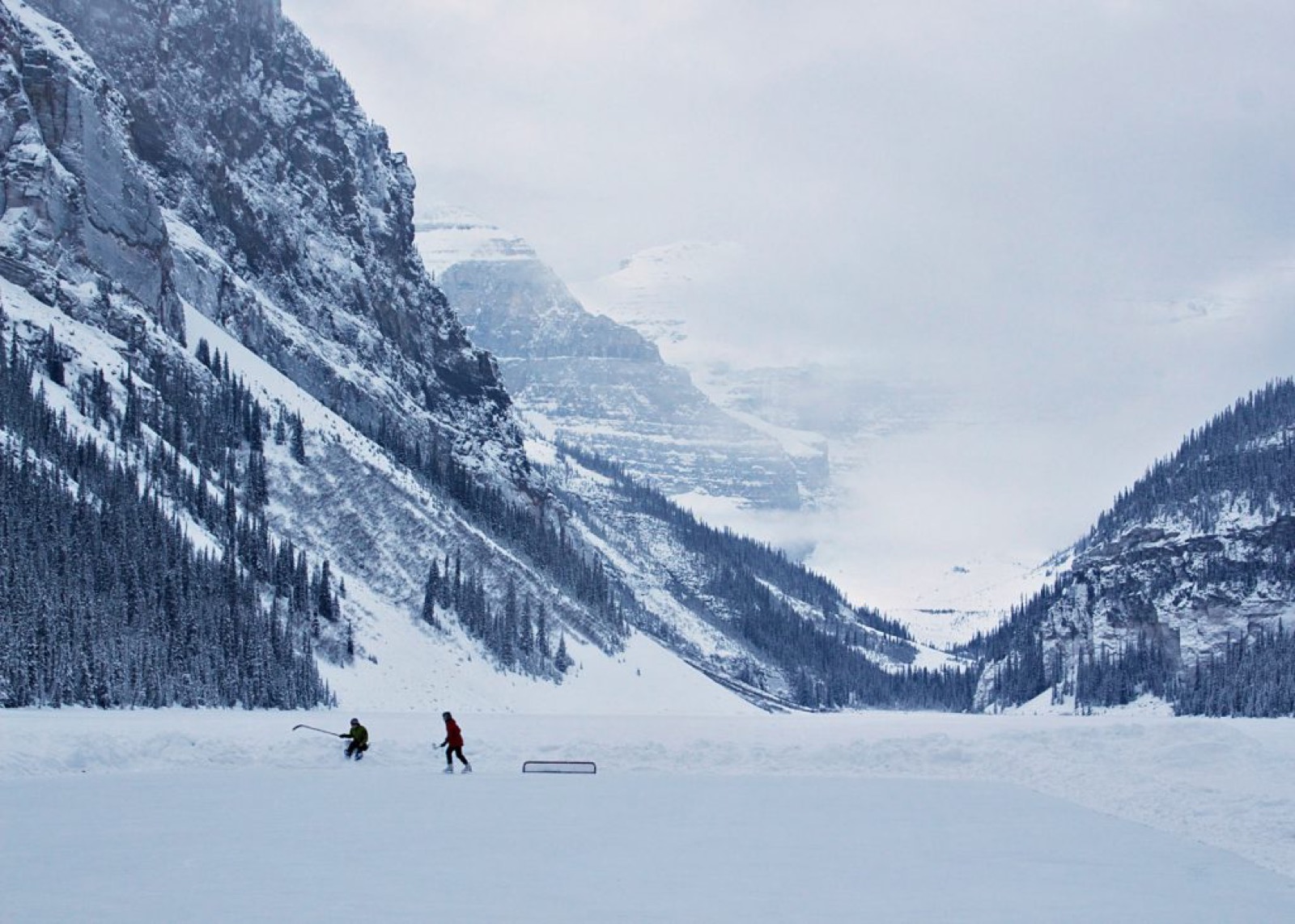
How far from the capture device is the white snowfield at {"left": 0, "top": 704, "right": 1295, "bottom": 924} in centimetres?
2797

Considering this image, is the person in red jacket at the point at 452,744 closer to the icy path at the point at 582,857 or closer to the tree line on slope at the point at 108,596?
the icy path at the point at 582,857

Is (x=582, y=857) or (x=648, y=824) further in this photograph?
(x=648, y=824)

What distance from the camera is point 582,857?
33.3 m

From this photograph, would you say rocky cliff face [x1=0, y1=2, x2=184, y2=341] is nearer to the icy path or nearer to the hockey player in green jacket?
the hockey player in green jacket

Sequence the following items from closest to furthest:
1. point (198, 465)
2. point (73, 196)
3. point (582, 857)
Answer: point (582, 857)
point (198, 465)
point (73, 196)

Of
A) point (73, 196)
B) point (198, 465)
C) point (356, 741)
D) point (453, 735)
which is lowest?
point (356, 741)

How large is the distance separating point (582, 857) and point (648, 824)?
19.8 ft

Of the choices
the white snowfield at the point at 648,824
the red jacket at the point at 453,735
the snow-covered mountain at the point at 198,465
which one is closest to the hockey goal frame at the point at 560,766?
the white snowfield at the point at 648,824

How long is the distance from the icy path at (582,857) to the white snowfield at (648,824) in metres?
0.12

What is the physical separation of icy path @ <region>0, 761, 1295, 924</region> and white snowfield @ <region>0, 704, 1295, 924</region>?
12 centimetres

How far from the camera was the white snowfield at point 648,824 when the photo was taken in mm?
27969

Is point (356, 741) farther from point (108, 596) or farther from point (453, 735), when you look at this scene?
point (108, 596)

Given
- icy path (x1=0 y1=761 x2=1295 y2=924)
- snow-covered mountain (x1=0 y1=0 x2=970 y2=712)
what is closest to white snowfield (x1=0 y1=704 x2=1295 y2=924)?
icy path (x1=0 y1=761 x2=1295 y2=924)

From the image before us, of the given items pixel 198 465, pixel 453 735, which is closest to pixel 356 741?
pixel 453 735
